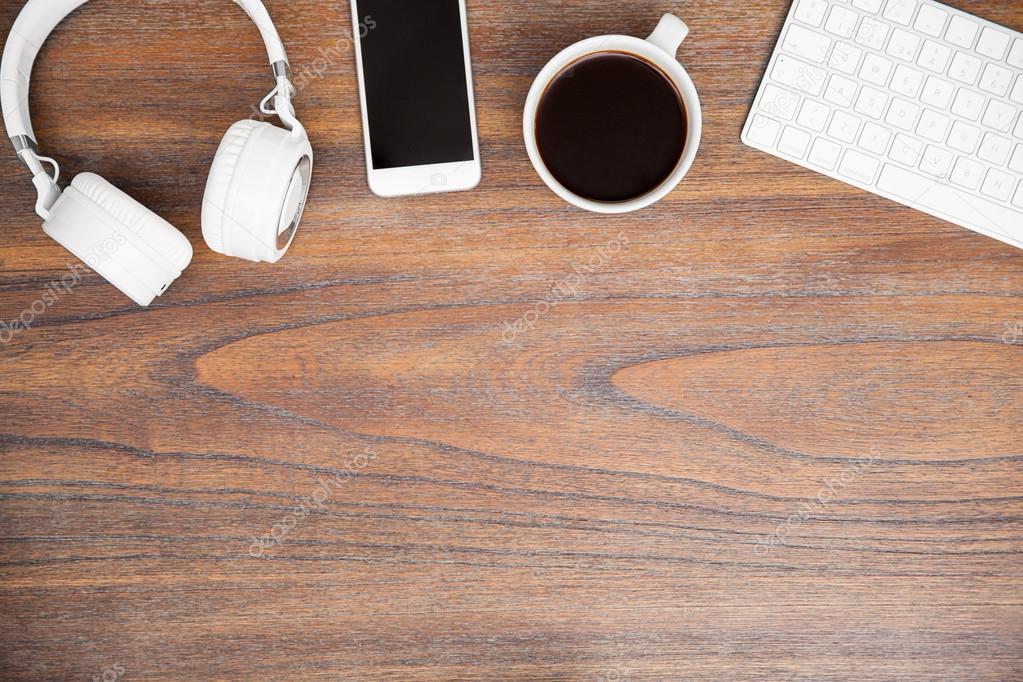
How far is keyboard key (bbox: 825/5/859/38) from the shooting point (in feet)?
2.20

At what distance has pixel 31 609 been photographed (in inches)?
28.6

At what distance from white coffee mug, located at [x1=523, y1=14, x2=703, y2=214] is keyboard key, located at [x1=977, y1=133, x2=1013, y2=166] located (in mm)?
307

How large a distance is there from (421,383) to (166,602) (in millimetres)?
365

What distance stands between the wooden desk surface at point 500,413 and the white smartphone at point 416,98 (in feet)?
0.07

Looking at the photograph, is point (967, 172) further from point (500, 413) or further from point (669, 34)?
point (500, 413)

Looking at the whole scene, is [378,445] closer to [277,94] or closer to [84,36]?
[277,94]

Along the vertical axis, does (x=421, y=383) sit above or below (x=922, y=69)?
below

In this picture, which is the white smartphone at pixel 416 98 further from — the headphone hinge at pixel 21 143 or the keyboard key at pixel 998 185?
the keyboard key at pixel 998 185

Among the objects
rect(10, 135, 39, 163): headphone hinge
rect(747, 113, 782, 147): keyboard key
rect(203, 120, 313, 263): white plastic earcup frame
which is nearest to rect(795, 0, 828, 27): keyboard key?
rect(747, 113, 782, 147): keyboard key

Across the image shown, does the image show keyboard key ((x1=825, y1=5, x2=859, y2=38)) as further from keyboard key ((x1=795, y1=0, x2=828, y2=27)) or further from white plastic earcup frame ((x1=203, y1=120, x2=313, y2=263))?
white plastic earcup frame ((x1=203, y1=120, x2=313, y2=263))

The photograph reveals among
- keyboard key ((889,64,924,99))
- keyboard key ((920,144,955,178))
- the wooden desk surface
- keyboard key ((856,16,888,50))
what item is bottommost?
the wooden desk surface

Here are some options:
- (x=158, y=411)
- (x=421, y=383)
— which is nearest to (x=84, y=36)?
(x=158, y=411)

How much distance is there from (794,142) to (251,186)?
53 centimetres

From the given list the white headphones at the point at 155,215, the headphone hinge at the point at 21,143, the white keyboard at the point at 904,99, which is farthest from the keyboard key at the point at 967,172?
the headphone hinge at the point at 21,143
